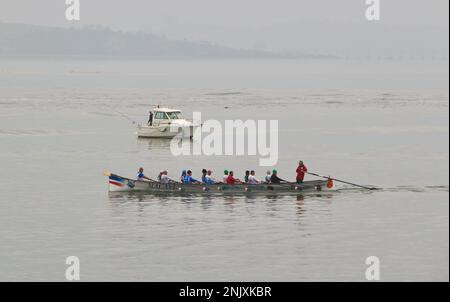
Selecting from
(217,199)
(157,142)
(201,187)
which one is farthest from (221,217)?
(157,142)

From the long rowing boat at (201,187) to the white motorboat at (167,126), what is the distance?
121ft

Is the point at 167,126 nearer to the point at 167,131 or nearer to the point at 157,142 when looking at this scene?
the point at 167,131

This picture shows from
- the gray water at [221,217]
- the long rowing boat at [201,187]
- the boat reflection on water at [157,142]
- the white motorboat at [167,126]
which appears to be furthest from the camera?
the white motorboat at [167,126]

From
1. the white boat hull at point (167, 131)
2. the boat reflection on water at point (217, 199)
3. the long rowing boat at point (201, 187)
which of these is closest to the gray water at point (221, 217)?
the boat reflection on water at point (217, 199)

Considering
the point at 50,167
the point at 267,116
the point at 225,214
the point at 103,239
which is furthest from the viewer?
the point at 267,116

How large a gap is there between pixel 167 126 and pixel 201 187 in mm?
37976

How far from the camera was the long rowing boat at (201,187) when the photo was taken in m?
67.5

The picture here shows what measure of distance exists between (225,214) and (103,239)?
947cm

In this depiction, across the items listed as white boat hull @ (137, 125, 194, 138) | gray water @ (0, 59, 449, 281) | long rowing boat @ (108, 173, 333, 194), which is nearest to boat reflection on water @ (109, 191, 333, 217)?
gray water @ (0, 59, 449, 281)

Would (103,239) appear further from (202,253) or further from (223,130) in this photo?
(223,130)

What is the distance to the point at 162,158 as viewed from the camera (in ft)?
304

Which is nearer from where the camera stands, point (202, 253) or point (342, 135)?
point (202, 253)

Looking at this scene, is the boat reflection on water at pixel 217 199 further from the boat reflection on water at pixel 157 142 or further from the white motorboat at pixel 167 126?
the white motorboat at pixel 167 126

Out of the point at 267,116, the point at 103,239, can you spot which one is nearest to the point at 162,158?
the point at 103,239
